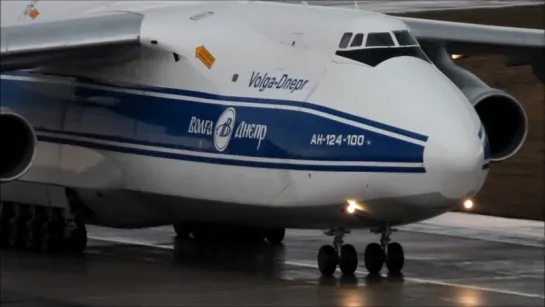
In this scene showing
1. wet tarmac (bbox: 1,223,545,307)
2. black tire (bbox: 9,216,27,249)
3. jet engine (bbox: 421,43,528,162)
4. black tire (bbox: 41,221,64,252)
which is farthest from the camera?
black tire (bbox: 9,216,27,249)

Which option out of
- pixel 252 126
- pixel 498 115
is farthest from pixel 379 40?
pixel 498 115

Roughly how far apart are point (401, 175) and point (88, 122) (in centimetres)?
461

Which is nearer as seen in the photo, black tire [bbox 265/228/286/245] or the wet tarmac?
the wet tarmac

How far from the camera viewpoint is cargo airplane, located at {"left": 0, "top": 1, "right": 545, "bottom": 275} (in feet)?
50.4

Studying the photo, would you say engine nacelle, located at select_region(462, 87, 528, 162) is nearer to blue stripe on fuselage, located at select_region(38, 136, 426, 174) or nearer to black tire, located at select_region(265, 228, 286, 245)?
blue stripe on fuselage, located at select_region(38, 136, 426, 174)

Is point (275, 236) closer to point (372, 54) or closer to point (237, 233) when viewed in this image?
point (237, 233)

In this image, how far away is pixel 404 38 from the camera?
53.9 ft

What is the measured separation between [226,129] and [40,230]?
148 inches

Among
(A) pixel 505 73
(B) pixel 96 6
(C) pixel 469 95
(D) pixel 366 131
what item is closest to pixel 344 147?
(D) pixel 366 131

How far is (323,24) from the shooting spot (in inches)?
650

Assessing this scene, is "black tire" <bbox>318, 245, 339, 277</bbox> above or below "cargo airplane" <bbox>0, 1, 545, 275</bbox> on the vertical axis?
below

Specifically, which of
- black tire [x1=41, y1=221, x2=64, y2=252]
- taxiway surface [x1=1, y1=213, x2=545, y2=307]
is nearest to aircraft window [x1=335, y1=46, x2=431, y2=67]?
taxiway surface [x1=1, y1=213, x2=545, y2=307]

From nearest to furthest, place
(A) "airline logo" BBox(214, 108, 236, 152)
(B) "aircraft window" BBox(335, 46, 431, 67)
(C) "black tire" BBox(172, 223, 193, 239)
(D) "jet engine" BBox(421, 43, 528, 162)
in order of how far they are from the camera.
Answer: (B) "aircraft window" BBox(335, 46, 431, 67), (A) "airline logo" BBox(214, 108, 236, 152), (D) "jet engine" BBox(421, 43, 528, 162), (C) "black tire" BBox(172, 223, 193, 239)

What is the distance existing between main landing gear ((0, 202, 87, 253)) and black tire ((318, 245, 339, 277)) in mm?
3818
